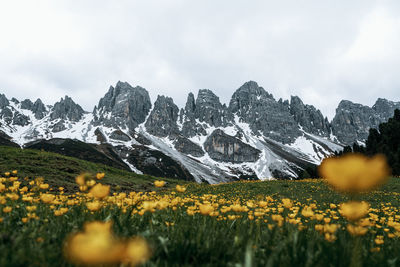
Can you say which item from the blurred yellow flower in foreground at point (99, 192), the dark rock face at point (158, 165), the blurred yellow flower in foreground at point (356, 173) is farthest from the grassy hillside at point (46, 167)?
the dark rock face at point (158, 165)

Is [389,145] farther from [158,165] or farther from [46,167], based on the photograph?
[158,165]

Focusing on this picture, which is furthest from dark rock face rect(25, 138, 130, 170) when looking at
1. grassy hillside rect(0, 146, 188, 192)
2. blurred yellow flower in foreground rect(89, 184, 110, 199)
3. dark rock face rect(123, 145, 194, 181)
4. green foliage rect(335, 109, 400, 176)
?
blurred yellow flower in foreground rect(89, 184, 110, 199)

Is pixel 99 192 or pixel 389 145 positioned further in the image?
pixel 389 145

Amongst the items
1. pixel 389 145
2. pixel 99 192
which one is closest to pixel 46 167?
pixel 99 192

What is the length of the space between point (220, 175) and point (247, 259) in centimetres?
19712

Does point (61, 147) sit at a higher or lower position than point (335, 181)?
higher

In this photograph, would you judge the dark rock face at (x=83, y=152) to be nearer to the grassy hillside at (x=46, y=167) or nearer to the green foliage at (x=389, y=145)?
the green foliage at (x=389, y=145)

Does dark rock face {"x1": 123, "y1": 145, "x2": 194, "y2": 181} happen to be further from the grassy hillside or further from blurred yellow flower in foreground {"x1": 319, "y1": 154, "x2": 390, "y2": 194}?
blurred yellow flower in foreground {"x1": 319, "y1": 154, "x2": 390, "y2": 194}

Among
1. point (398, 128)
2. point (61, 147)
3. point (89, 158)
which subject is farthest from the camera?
point (61, 147)

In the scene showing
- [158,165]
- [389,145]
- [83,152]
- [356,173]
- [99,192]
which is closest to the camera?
[356,173]

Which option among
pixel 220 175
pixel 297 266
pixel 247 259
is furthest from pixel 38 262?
pixel 220 175

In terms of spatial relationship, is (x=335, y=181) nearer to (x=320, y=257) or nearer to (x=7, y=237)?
(x=320, y=257)

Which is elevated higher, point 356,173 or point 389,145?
point 389,145

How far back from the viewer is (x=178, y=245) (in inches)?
113
